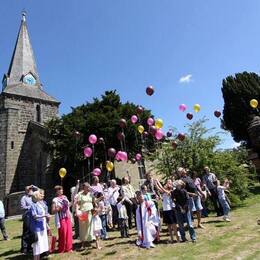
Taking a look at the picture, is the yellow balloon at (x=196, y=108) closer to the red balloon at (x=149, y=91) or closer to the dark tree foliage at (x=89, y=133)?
the red balloon at (x=149, y=91)

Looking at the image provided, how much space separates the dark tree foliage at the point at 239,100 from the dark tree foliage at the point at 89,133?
8.31 meters

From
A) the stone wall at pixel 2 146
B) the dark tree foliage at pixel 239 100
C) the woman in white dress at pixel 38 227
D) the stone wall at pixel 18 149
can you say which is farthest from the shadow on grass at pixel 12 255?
the dark tree foliage at pixel 239 100

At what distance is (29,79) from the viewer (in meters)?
39.9

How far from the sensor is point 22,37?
141ft

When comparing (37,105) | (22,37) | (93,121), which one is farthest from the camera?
(22,37)

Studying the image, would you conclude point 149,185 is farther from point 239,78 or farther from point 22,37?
point 22,37

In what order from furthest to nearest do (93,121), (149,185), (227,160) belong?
(93,121) → (227,160) → (149,185)

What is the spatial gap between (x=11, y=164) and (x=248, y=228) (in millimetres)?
28934

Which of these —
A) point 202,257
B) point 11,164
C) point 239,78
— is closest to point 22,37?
point 11,164

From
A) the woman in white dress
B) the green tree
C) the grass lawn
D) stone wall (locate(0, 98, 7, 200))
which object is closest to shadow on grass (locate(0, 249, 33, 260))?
the grass lawn

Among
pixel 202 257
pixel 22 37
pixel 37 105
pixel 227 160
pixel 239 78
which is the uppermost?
pixel 22 37

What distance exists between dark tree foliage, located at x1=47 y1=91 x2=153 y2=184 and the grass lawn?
15.8 m

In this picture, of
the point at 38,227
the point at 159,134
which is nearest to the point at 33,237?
the point at 38,227

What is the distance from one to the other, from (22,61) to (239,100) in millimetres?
27148
